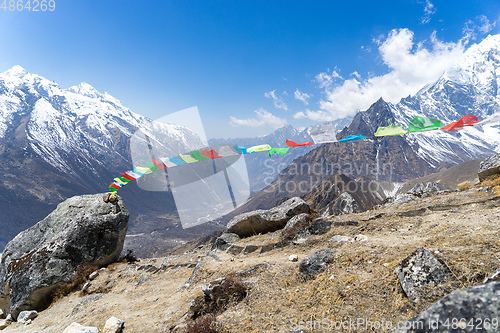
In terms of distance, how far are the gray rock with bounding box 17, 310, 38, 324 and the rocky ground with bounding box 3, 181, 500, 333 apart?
1.33 feet

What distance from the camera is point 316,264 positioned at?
7055mm

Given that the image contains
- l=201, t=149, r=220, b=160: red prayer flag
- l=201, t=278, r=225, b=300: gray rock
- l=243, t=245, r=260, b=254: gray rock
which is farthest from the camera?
l=201, t=149, r=220, b=160: red prayer flag

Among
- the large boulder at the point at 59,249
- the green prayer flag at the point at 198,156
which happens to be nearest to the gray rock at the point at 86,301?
the large boulder at the point at 59,249

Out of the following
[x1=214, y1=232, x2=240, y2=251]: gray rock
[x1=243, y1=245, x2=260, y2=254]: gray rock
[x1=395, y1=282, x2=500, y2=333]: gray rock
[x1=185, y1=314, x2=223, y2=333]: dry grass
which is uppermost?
[x1=395, y1=282, x2=500, y2=333]: gray rock

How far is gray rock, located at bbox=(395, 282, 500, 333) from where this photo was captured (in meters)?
2.73

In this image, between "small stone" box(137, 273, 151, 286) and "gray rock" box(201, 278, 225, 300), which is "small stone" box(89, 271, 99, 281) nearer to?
"small stone" box(137, 273, 151, 286)

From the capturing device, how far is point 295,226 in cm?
1192

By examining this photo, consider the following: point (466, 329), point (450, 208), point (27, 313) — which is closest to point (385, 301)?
point (466, 329)

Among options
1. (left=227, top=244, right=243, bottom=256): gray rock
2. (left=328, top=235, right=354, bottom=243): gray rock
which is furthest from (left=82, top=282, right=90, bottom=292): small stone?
(left=328, top=235, right=354, bottom=243): gray rock

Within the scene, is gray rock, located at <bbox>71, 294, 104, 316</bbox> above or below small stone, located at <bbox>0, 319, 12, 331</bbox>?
above

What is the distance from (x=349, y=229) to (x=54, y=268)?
17445 millimetres

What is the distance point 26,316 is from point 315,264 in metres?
15.6

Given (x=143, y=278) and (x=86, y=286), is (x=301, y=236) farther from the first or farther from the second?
(x=86, y=286)

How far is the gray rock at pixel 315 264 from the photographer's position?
690 cm
